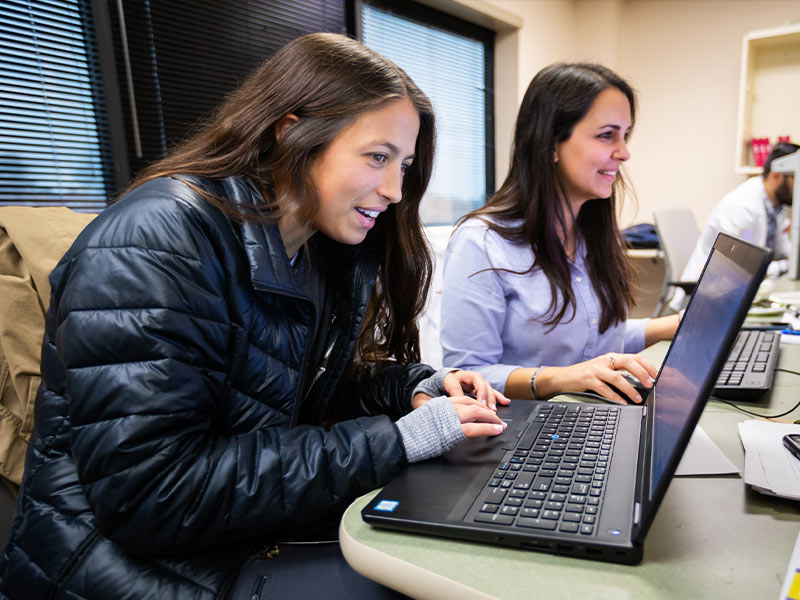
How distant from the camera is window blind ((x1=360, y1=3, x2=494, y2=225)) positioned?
317 centimetres

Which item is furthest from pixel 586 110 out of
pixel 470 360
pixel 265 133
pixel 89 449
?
pixel 89 449

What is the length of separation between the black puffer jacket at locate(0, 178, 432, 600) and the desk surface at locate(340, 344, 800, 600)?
0.38ft

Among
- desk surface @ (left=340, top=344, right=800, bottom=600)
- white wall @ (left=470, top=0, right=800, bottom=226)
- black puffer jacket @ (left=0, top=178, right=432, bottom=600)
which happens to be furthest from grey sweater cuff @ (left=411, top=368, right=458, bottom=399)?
white wall @ (left=470, top=0, right=800, bottom=226)

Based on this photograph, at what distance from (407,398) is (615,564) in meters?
0.56

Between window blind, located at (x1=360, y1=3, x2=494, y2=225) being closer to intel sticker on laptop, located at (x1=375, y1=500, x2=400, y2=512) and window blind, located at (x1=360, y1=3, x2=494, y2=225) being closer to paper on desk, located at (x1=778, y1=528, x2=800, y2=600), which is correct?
intel sticker on laptop, located at (x1=375, y1=500, x2=400, y2=512)

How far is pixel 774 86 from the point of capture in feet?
12.5

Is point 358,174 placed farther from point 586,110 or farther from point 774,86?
point 774,86

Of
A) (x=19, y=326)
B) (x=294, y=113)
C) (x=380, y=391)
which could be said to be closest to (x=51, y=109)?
(x=19, y=326)

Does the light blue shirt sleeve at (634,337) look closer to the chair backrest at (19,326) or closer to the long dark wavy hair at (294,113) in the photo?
the long dark wavy hair at (294,113)

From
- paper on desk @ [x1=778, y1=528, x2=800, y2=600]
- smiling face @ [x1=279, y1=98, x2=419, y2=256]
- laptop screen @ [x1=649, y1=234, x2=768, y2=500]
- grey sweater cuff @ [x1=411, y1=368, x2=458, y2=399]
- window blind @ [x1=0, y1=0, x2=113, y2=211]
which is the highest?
window blind @ [x1=0, y1=0, x2=113, y2=211]

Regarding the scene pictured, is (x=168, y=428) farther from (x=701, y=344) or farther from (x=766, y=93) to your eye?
(x=766, y=93)

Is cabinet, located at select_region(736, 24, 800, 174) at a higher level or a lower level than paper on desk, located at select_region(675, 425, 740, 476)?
higher

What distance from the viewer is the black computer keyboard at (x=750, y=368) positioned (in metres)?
0.90

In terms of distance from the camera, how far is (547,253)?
1315 millimetres
